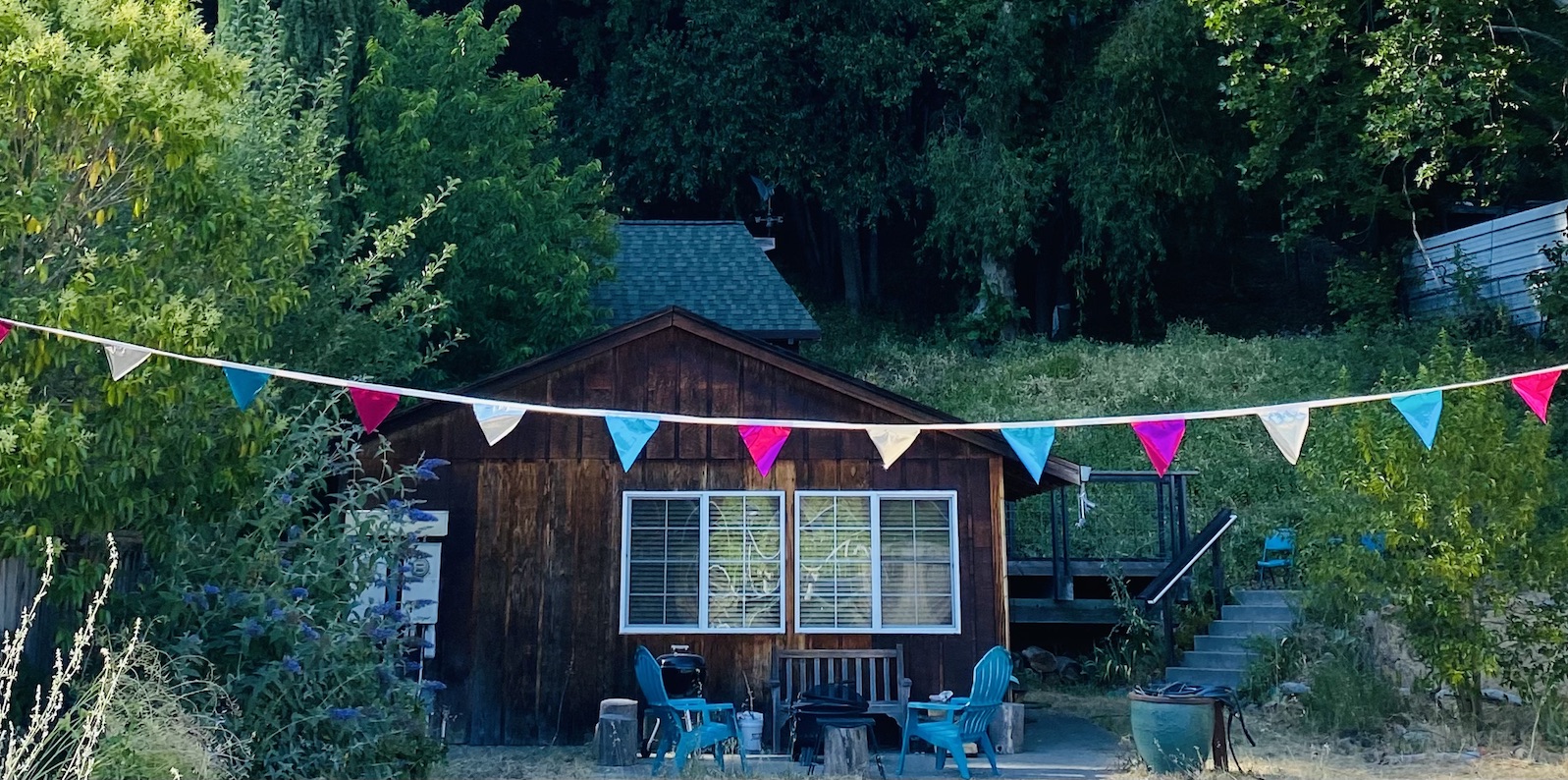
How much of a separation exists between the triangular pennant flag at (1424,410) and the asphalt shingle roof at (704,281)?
9.42 meters

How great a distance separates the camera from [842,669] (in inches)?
436

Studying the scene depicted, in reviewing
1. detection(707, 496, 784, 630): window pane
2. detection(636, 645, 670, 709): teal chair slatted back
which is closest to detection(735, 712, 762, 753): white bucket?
detection(636, 645, 670, 709): teal chair slatted back

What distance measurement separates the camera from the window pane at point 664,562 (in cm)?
1117

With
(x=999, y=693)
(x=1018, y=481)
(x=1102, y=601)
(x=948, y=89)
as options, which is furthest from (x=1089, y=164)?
(x=999, y=693)

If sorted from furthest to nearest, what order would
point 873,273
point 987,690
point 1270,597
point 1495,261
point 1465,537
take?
point 873,273 < point 1495,261 < point 1270,597 < point 1465,537 < point 987,690

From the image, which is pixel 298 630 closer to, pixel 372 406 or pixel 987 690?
pixel 372 406

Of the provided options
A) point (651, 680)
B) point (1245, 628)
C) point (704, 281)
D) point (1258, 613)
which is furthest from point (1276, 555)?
point (651, 680)

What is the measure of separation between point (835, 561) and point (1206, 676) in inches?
177

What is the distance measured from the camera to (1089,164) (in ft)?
83.5

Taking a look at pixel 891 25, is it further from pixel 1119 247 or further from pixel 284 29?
pixel 284 29

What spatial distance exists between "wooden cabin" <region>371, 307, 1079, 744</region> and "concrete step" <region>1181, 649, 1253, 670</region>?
352 cm

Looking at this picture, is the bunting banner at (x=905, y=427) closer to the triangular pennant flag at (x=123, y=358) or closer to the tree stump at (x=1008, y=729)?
the triangular pennant flag at (x=123, y=358)

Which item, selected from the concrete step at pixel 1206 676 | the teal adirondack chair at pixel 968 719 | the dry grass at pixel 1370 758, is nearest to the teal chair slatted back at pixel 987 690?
the teal adirondack chair at pixel 968 719

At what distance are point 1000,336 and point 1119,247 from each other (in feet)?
10.0
